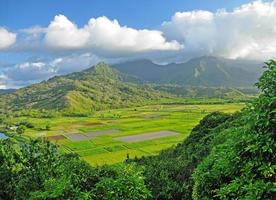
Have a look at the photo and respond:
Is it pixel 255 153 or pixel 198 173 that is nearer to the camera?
pixel 255 153

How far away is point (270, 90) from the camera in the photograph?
10375 millimetres

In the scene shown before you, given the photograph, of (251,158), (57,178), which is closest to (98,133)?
(57,178)

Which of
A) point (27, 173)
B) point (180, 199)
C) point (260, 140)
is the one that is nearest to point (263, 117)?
point (260, 140)

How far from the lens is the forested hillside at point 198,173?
9773 millimetres

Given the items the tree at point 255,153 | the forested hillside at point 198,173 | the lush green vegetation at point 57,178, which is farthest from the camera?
the lush green vegetation at point 57,178

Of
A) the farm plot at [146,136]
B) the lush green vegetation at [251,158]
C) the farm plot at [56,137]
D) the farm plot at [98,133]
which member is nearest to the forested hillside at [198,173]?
the lush green vegetation at [251,158]

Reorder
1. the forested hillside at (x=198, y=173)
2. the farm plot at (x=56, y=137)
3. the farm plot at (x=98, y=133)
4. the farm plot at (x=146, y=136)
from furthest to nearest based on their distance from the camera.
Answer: the farm plot at (x=98, y=133)
the farm plot at (x=56, y=137)
the farm plot at (x=146, y=136)
the forested hillside at (x=198, y=173)

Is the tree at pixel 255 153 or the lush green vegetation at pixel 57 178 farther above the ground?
the tree at pixel 255 153

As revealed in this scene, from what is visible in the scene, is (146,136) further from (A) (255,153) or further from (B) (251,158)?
(A) (255,153)

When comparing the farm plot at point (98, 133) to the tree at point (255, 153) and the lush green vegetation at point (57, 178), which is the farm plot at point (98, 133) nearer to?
the lush green vegetation at point (57, 178)

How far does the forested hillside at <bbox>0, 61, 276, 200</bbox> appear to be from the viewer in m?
9.77

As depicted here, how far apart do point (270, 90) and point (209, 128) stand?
48.4 metres

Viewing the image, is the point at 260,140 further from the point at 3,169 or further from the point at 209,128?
the point at 209,128

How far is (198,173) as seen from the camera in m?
13.2
